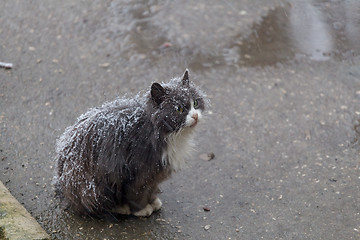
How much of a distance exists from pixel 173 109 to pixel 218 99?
2102 mm

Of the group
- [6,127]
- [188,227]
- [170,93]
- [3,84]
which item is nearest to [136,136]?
[170,93]

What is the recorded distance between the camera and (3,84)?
5.95 metres

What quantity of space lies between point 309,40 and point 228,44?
1039mm

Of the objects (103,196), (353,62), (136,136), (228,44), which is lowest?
(353,62)

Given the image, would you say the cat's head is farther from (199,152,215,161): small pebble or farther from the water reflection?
the water reflection

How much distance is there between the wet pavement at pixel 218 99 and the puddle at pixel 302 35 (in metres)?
0.02

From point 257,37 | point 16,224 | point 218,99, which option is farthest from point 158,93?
point 257,37

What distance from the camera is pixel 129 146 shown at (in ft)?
12.4

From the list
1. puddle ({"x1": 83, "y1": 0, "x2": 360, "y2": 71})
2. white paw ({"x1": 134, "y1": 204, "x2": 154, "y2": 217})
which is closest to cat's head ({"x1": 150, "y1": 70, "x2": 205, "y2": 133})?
white paw ({"x1": 134, "y1": 204, "x2": 154, "y2": 217})

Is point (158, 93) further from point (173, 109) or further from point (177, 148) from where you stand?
point (177, 148)

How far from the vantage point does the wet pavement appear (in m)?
4.22

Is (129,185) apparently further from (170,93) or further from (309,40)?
(309,40)

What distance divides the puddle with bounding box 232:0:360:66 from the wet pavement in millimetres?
21

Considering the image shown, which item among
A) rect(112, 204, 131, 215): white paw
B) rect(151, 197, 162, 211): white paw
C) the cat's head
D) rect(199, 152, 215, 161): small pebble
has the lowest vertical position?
rect(199, 152, 215, 161): small pebble
